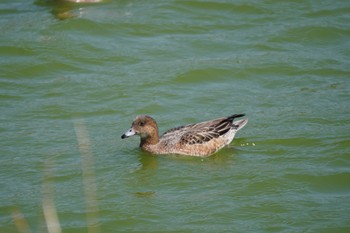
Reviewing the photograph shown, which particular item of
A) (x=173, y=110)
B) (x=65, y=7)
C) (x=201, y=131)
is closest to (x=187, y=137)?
(x=201, y=131)

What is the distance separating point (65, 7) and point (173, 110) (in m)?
5.72

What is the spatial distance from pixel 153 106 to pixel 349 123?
2.86m

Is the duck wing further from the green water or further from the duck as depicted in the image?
the green water

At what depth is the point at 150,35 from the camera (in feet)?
48.0

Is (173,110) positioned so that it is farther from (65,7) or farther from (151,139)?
(65,7)

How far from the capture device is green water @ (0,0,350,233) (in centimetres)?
845

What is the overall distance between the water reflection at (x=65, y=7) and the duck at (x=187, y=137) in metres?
5.89

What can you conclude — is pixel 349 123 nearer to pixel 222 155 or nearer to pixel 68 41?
pixel 222 155

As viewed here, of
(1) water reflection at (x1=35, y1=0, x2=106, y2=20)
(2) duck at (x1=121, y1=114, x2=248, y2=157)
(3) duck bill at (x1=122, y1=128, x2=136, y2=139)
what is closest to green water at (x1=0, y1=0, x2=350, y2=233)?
(1) water reflection at (x1=35, y1=0, x2=106, y2=20)

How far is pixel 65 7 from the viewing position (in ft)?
53.8

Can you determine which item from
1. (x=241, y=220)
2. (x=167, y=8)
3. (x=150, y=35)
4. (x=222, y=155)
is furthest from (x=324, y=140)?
(x=167, y=8)

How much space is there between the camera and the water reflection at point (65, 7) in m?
15.8

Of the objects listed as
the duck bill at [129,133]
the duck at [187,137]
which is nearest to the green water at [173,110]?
the duck at [187,137]

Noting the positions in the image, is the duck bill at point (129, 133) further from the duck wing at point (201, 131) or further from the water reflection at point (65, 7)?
the water reflection at point (65, 7)
